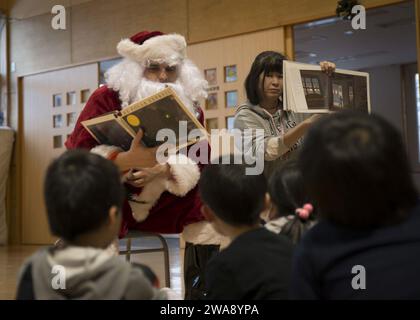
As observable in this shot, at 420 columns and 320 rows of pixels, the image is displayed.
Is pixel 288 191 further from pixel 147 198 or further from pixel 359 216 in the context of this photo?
pixel 147 198

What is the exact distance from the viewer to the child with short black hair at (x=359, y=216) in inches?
35.5

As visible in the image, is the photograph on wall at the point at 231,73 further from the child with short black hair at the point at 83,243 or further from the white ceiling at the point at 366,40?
the child with short black hair at the point at 83,243

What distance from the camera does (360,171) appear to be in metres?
0.89

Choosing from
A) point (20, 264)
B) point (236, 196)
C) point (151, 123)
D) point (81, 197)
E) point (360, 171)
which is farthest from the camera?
point (20, 264)

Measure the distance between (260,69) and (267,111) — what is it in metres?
0.18

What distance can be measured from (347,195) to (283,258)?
0.27 metres

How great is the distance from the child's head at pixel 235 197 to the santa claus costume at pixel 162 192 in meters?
0.63

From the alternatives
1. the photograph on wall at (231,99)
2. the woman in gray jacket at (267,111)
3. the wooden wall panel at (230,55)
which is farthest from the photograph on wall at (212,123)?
the woman in gray jacket at (267,111)

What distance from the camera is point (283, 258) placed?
111cm

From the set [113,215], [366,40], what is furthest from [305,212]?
[366,40]

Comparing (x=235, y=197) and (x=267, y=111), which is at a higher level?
(x=267, y=111)

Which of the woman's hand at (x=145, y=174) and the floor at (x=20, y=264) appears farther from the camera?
the floor at (x=20, y=264)

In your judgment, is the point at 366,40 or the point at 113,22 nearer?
the point at 113,22
